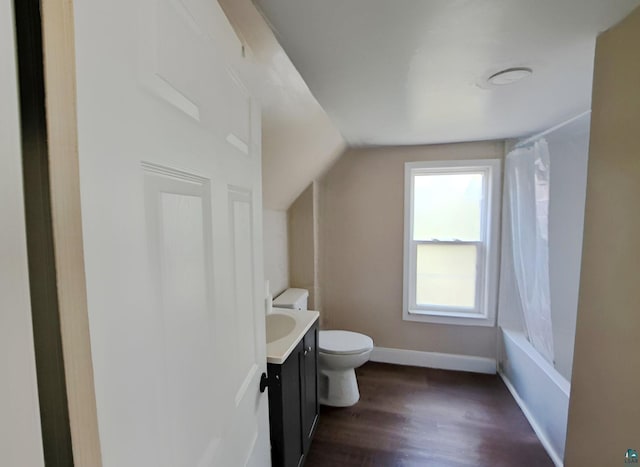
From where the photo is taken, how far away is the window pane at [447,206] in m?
2.62

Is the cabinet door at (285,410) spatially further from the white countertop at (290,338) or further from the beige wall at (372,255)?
the beige wall at (372,255)

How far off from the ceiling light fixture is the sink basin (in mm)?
1582

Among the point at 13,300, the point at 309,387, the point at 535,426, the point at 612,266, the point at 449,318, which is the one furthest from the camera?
the point at 449,318

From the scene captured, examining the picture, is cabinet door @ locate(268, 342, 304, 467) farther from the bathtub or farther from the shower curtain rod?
the shower curtain rod

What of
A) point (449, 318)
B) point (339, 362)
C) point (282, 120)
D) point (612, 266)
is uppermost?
point (282, 120)

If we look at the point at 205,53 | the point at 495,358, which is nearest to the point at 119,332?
the point at 205,53

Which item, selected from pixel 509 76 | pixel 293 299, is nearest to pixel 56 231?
pixel 509 76

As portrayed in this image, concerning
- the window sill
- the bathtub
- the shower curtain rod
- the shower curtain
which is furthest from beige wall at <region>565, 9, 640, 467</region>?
the window sill

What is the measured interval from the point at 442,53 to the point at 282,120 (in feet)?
2.44

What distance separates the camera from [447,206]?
2684mm

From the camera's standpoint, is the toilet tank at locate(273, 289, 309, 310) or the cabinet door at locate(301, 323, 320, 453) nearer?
the cabinet door at locate(301, 323, 320, 453)

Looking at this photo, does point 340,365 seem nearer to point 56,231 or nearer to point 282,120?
point 282,120

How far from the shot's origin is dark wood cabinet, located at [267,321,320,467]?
130 centimetres

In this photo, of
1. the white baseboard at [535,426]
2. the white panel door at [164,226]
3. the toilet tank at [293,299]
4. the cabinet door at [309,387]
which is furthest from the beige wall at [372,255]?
the white panel door at [164,226]
